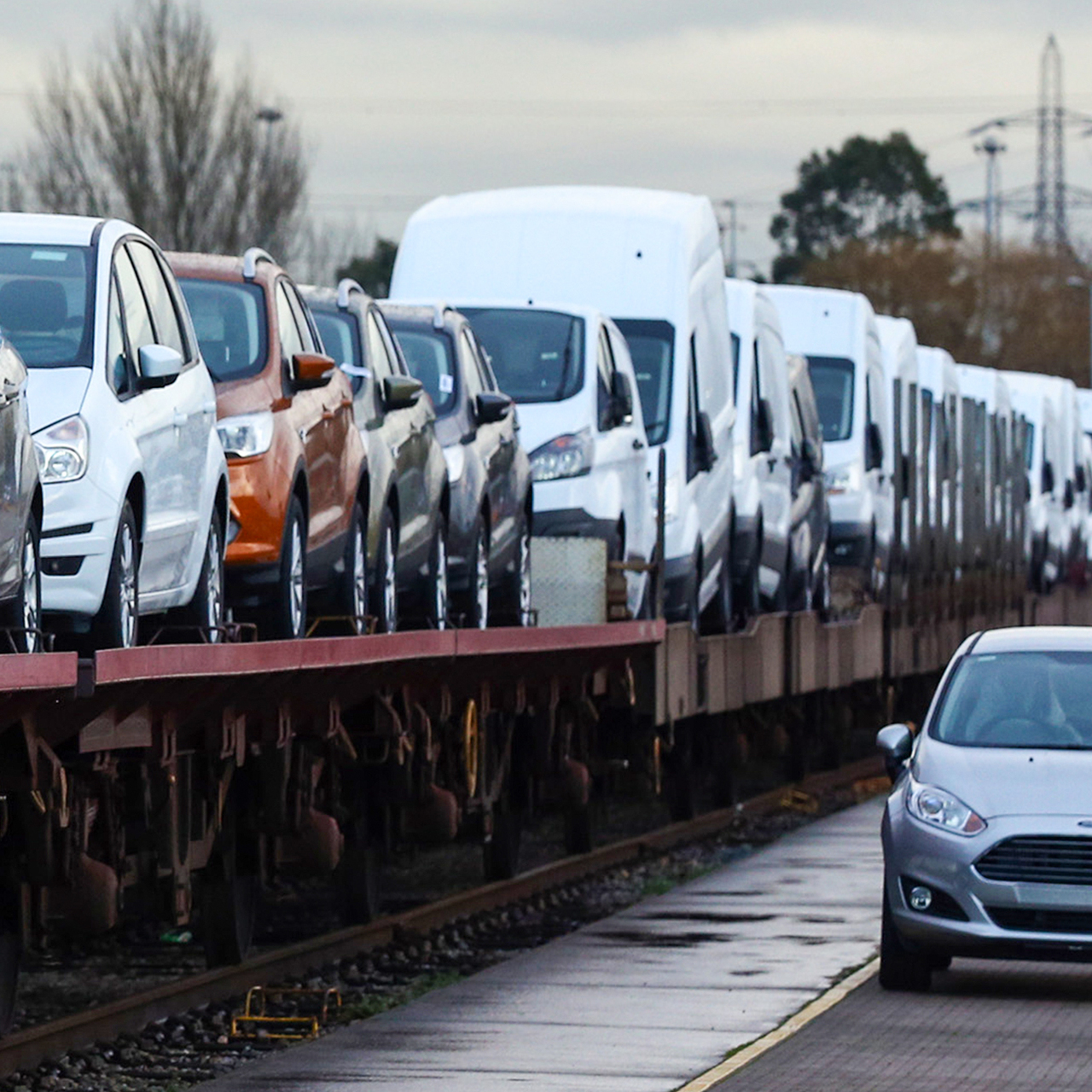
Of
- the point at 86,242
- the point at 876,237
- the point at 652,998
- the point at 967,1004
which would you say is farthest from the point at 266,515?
the point at 876,237

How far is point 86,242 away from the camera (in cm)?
1128

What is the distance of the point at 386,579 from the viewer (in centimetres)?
1440

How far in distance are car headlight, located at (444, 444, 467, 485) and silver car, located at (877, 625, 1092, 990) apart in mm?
3417

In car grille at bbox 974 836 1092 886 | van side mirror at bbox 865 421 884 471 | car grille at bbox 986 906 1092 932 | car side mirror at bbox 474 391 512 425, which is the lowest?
car grille at bbox 986 906 1092 932

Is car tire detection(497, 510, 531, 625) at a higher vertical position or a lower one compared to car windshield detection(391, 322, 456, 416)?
lower

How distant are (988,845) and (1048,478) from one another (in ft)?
110

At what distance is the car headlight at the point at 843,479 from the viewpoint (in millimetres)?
27875

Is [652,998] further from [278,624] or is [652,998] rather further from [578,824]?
[578,824]

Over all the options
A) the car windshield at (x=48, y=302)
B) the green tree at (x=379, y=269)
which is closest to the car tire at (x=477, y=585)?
the car windshield at (x=48, y=302)

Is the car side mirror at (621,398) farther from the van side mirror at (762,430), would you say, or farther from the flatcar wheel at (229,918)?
the flatcar wheel at (229,918)

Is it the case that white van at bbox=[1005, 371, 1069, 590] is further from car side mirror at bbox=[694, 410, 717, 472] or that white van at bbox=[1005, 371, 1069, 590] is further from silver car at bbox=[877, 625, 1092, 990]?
silver car at bbox=[877, 625, 1092, 990]

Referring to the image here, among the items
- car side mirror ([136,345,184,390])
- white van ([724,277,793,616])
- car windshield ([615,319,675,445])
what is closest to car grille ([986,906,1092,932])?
car side mirror ([136,345,184,390])

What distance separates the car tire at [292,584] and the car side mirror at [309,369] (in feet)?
1.74

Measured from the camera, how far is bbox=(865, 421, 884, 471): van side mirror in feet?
92.4
